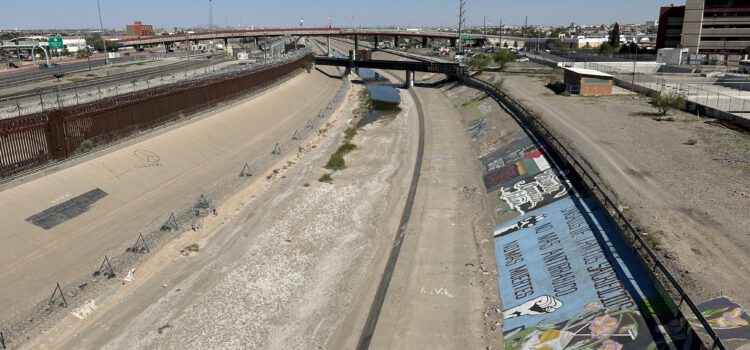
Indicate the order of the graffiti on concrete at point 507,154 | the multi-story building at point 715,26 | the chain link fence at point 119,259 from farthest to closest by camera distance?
the multi-story building at point 715,26 → the graffiti on concrete at point 507,154 → the chain link fence at point 119,259

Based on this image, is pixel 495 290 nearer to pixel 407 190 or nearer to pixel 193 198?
pixel 407 190

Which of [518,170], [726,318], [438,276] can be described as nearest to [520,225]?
[438,276]

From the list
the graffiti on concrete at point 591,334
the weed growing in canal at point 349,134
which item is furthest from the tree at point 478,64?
the graffiti on concrete at point 591,334

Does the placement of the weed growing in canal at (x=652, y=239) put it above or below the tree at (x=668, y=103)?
below

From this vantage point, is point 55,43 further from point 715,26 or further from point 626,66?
point 715,26

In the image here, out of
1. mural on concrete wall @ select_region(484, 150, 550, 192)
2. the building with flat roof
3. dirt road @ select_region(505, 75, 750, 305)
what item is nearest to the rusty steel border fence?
mural on concrete wall @ select_region(484, 150, 550, 192)

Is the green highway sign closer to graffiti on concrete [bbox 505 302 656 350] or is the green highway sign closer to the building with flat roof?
the building with flat roof

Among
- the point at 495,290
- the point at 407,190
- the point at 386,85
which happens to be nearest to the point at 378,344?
the point at 495,290

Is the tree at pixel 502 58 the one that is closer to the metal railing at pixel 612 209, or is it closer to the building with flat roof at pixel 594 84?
the building with flat roof at pixel 594 84
